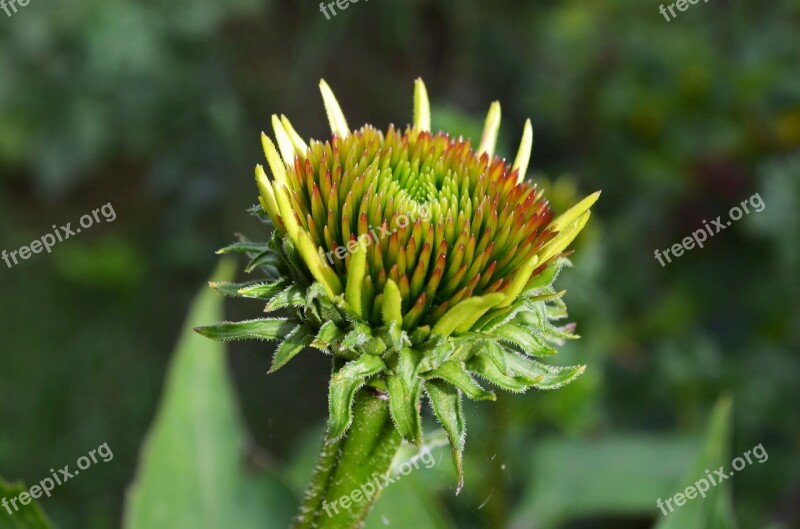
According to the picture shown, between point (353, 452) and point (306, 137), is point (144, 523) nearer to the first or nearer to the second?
point (353, 452)

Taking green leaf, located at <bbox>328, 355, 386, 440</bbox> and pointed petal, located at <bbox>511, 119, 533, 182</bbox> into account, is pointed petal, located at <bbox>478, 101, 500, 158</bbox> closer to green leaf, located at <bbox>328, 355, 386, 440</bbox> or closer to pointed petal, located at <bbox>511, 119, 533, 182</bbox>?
pointed petal, located at <bbox>511, 119, 533, 182</bbox>

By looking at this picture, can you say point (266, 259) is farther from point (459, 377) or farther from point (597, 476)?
point (597, 476)

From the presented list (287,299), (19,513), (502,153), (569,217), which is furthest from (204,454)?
(502,153)

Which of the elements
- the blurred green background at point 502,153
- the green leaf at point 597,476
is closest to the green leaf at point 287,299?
the blurred green background at point 502,153

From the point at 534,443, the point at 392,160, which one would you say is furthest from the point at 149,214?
the point at 392,160

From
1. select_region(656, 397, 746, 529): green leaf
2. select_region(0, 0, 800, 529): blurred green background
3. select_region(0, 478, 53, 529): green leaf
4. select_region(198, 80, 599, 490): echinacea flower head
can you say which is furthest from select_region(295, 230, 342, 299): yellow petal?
select_region(0, 0, 800, 529): blurred green background

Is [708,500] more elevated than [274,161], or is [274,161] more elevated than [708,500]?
[274,161]

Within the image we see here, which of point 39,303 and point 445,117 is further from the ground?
point 39,303
